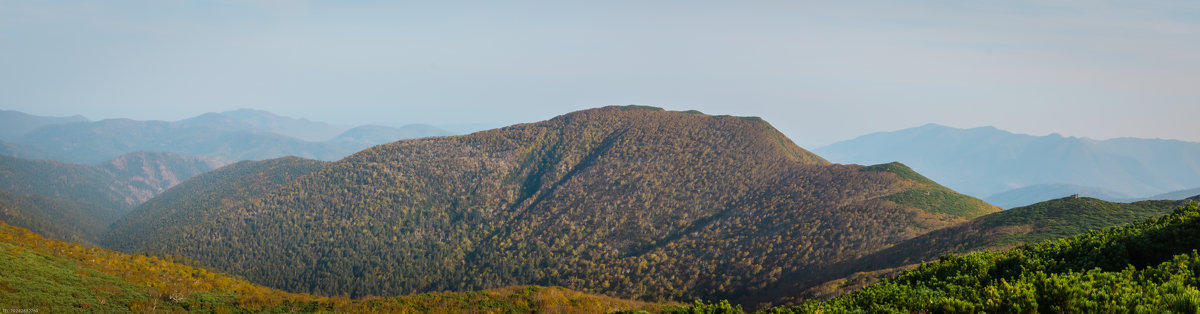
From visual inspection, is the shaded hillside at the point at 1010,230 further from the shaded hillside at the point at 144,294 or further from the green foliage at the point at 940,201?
the shaded hillside at the point at 144,294

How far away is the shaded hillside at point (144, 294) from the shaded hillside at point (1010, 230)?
194 feet

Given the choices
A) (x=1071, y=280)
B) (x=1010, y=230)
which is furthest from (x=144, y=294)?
(x=1010, y=230)

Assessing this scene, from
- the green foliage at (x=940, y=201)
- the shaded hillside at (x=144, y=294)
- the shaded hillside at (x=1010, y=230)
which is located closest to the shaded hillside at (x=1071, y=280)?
the shaded hillside at (x=144, y=294)

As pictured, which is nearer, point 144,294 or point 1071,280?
point 1071,280

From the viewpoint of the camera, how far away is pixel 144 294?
49.6 metres

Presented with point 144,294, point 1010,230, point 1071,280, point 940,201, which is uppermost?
point 940,201

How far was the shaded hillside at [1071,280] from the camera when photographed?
54.1 feet

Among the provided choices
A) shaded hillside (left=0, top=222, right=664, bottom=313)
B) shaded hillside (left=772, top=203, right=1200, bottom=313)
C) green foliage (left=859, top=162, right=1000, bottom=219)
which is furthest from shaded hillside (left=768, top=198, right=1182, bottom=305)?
shaded hillside (left=772, top=203, right=1200, bottom=313)

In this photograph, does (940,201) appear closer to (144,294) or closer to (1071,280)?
(1071,280)

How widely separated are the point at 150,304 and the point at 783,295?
11750 centimetres

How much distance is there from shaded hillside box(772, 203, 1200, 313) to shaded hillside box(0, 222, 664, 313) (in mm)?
40435

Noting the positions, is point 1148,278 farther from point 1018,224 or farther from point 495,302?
point 1018,224

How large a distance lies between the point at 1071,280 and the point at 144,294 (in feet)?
234

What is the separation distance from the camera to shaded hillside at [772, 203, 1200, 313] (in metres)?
16.5
